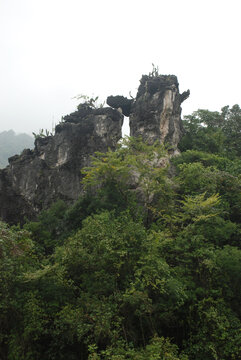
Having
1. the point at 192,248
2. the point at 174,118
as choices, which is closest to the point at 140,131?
the point at 174,118

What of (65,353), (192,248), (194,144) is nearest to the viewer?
(65,353)

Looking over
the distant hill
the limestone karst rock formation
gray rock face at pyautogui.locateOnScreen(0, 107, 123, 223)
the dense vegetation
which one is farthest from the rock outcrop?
the distant hill

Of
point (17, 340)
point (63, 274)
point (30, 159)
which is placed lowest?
point (17, 340)

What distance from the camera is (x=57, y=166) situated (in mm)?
25188

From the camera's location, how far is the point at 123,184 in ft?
55.7

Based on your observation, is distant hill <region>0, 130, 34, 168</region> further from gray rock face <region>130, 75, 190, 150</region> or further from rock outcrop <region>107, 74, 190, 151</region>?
gray rock face <region>130, 75, 190, 150</region>

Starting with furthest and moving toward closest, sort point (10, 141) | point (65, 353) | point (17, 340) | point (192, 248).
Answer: point (10, 141)
point (192, 248)
point (65, 353)
point (17, 340)

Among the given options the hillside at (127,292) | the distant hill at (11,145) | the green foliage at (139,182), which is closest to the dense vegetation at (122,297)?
the hillside at (127,292)

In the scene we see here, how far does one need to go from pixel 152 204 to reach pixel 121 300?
9.29 meters

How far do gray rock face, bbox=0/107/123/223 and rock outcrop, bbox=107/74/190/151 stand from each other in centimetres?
211

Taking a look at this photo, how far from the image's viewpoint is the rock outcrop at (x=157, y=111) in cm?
2512

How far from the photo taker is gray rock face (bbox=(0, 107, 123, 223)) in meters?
24.5

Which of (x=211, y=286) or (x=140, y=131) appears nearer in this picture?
(x=211, y=286)

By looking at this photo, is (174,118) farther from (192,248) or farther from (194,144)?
(192,248)
